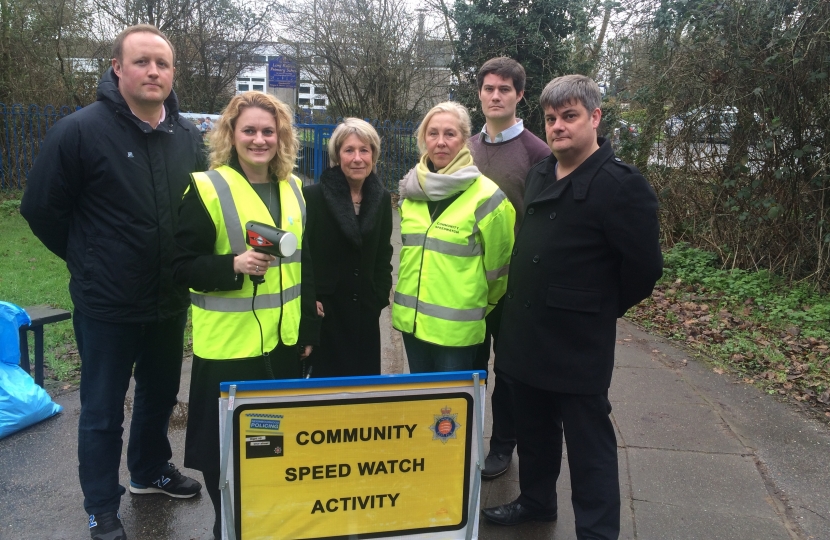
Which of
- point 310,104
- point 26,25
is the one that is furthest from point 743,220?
point 310,104

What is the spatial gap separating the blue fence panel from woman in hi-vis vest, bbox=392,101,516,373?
12148 millimetres

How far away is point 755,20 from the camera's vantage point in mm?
7016

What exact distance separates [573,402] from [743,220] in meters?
5.99

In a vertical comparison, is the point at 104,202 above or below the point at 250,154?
below

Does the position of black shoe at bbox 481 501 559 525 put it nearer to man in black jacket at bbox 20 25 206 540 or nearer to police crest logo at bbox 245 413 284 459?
police crest logo at bbox 245 413 284 459

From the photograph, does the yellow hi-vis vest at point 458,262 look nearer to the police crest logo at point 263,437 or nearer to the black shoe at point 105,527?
the police crest logo at point 263,437

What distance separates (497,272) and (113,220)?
1.73 metres

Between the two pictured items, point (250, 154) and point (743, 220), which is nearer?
point (250, 154)

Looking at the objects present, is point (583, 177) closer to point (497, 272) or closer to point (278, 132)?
point (497, 272)

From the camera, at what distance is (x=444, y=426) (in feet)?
8.43

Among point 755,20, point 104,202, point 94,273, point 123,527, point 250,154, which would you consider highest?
point 755,20

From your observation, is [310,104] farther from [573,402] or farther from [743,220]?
[573,402]

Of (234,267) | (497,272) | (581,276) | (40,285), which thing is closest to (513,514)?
(497,272)

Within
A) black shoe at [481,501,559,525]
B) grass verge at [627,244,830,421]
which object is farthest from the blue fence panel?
black shoe at [481,501,559,525]
